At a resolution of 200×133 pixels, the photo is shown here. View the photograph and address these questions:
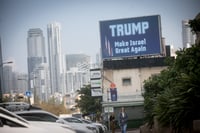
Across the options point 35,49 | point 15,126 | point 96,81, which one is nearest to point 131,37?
point 96,81

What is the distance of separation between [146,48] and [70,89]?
104 ft

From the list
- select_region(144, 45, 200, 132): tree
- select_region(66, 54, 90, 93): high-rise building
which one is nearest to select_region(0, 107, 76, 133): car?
select_region(144, 45, 200, 132): tree

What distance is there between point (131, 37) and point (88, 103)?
28.7 feet

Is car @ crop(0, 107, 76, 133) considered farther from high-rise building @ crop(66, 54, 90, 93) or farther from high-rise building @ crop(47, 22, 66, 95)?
high-rise building @ crop(66, 54, 90, 93)

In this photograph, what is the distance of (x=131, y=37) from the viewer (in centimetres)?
5766

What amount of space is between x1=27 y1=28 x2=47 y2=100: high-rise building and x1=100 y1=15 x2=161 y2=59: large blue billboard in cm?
710

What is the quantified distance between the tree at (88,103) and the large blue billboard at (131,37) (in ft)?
17.2

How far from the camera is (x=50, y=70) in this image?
64.6 metres

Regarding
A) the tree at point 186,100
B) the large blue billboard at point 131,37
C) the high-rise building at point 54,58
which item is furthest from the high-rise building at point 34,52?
the tree at point 186,100

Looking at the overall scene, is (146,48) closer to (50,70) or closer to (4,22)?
(50,70)

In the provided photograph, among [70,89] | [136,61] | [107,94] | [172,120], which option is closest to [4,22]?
[107,94]

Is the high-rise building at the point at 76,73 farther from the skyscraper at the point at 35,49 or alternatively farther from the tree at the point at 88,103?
the tree at the point at 88,103

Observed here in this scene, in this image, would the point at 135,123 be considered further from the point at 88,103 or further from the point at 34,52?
the point at 34,52

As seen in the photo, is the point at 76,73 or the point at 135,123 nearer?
the point at 135,123
